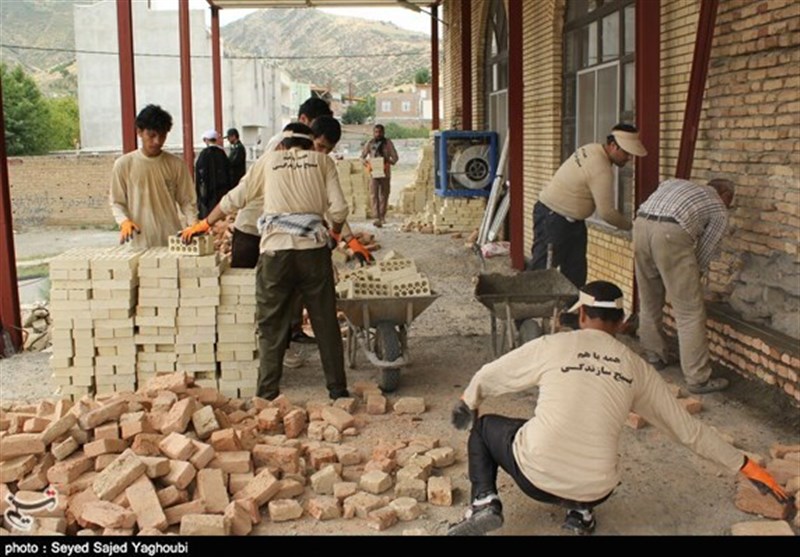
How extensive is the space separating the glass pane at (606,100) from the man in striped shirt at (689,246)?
2869 millimetres

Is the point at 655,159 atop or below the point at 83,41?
below

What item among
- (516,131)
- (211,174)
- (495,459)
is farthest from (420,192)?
(495,459)

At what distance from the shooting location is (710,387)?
6258 millimetres

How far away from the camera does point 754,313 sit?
20.6 feet

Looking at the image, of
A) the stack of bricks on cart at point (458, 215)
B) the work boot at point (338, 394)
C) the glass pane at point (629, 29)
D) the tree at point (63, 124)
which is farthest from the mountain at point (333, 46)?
the work boot at point (338, 394)

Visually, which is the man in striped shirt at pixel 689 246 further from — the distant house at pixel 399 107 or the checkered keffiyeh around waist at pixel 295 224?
the distant house at pixel 399 107

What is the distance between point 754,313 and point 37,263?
57.3 feet

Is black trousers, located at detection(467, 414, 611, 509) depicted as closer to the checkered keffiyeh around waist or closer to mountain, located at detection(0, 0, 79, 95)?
the checkered keffiyeh around waist

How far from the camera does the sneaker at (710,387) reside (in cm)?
626

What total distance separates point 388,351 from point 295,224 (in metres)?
1.16

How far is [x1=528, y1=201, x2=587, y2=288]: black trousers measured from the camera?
7.62 meters

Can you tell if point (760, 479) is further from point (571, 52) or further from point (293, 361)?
point (571, 52)

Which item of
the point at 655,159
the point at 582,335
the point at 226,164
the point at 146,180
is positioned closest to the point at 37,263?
the point at 226,164

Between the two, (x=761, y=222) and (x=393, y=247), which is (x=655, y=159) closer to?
(x=761, y=222)
